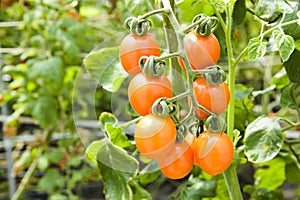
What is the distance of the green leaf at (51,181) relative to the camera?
1609 millimetres

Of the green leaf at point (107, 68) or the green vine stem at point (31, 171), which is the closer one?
the green leaf at point (107, 68)

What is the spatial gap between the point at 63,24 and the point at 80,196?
0.67 meters

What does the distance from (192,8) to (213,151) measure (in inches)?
8.3

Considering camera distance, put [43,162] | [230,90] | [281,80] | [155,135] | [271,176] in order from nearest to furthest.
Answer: [155,135]
[230,90]
[281,80]
[271,176]
[43,162]

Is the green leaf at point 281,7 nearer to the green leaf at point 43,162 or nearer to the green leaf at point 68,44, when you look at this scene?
the green leaf at point 68,44

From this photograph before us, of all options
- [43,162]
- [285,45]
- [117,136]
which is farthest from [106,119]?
[43,162]

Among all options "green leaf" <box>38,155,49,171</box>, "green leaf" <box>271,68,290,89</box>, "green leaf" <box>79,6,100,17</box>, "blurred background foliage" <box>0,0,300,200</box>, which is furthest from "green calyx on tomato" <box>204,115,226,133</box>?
"green leaf" <box>79,6,100,17</box>

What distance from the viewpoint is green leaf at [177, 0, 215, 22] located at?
0.61m

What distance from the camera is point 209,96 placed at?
1.60 ft

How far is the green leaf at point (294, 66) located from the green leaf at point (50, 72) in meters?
0.91

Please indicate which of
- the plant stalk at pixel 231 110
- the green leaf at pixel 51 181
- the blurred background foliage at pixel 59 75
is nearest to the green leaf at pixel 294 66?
the plant stalk at pixel 231 110

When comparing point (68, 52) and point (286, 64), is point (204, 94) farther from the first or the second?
point (68, 52)

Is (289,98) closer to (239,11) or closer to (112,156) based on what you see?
(239,11)

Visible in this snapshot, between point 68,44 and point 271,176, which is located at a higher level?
point 68,44
